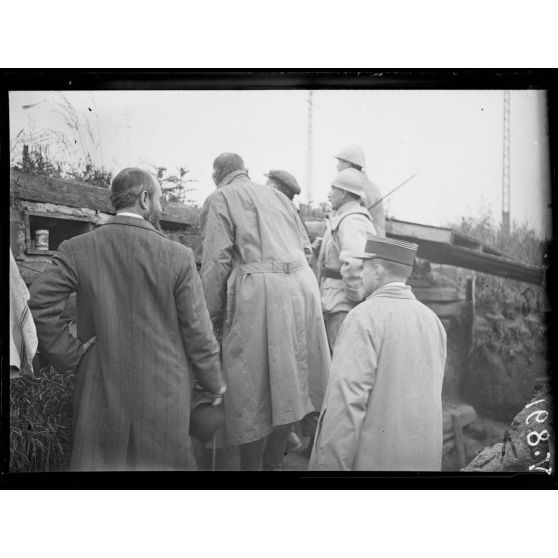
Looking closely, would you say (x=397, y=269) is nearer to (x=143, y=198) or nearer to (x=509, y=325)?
(x=509, y=325)

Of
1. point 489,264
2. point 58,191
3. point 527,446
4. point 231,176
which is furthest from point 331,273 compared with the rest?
point 58,191

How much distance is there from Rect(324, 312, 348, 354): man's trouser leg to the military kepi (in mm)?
397

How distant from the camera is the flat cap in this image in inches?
182

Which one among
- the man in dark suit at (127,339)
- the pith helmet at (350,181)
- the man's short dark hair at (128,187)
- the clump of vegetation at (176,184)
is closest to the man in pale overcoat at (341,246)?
the pith helmet at (350,181)

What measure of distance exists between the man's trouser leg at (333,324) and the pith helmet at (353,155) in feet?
3.18

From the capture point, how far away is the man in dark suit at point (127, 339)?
14.6ft

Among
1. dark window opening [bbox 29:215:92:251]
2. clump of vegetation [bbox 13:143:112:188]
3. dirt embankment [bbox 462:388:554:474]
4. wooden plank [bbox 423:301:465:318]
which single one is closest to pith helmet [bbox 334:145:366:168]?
wooden plank [bbox 423:301:465:318]

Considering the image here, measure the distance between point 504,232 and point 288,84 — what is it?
1.69m

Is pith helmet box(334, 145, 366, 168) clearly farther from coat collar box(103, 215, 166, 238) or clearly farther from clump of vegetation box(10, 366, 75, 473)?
clump of vegetation box(10, 366, 75, 473)

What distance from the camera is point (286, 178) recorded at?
4629 mm

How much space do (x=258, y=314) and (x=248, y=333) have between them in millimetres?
135

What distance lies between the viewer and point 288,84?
4.61 metres

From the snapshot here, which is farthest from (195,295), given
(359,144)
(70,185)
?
(359,144)

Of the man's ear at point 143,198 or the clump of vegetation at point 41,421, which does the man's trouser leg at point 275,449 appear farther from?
the man's ear at point 143,198
